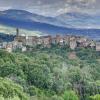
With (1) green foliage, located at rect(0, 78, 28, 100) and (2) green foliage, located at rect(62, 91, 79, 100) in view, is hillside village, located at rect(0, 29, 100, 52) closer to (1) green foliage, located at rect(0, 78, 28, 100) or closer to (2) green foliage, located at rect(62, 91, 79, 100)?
(2) green foliage, located at rect(62, 91, 79, 100)

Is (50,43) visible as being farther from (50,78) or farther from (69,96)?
(69,96)

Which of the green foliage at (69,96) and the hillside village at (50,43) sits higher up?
the hillside village at (50,43)

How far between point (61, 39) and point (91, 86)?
52.4 m

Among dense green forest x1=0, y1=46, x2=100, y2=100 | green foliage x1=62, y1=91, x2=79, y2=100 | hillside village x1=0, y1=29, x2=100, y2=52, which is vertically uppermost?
hillside village x1=0, y1=29, x2=100, y2=52

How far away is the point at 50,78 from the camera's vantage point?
72.4m

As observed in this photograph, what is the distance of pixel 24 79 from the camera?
229 ft

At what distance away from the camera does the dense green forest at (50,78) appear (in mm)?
63375

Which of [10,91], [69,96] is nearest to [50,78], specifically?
[69,96]

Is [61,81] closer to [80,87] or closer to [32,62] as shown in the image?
[80,87]

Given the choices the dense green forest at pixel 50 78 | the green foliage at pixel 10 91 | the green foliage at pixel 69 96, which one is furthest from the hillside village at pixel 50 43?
the green foliage at pixel 10 91

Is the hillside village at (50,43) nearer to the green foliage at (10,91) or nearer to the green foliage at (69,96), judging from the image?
the green foliage at (69,96)

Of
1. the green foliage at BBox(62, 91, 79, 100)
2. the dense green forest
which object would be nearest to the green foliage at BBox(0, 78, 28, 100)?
the dense green forest

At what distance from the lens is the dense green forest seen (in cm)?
6338

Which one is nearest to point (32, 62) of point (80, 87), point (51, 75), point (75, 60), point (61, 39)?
point (51, 75)
